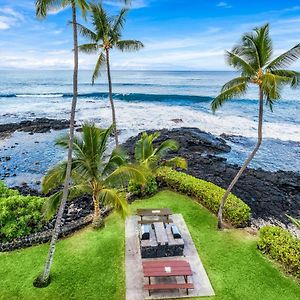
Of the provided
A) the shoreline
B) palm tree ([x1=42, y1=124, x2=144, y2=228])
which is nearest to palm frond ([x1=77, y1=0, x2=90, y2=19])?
palm tree ([x1=42, y1=124, x2=144, y2=228])

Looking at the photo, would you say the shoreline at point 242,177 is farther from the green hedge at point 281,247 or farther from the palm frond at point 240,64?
the palm frond at point 240,64

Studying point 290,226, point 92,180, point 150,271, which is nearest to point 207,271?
point 150,271

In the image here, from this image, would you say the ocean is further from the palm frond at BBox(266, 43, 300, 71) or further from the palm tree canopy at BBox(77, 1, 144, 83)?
the palm frond at BBox(266, 43, 300, 71)

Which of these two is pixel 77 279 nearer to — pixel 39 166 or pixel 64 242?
pixel 64 242

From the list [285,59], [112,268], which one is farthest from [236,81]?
[112,268]

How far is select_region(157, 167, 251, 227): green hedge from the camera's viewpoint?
1356cm

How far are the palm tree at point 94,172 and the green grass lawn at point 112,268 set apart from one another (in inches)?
72.3

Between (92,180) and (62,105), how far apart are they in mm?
50600

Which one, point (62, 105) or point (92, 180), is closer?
point (92, 180)

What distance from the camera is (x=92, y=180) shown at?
12359 millimetres

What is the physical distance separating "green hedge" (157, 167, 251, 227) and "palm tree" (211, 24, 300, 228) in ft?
16.3

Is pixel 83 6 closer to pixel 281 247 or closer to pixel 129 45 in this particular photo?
pixel 129 45

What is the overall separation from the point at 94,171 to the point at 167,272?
4725 millimetres

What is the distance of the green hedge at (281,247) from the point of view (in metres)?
10.6
